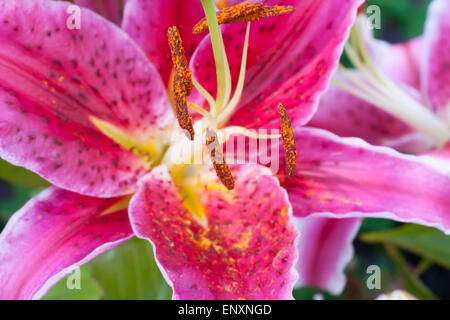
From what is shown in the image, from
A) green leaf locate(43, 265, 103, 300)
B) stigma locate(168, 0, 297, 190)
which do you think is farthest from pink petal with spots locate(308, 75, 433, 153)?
green leaf locate(43, 265, 103, 300)

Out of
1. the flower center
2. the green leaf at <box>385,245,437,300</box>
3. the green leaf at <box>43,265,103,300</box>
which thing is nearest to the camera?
the green leaf at <box>43,265,103,300</box>

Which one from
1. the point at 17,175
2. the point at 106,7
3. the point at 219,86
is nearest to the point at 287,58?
the point at 219,86

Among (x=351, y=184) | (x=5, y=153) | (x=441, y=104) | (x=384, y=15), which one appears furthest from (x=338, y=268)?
(x=384, y=15)

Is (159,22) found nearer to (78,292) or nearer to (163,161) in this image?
(163,161)

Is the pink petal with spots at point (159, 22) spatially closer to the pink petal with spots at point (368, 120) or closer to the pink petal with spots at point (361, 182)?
the pink petal with spots at point (361, 182)

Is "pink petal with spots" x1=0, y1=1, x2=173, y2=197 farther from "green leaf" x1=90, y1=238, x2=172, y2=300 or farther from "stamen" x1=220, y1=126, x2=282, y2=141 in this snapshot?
"green leaf" x1=90, y1=238, x2=172, y2=300

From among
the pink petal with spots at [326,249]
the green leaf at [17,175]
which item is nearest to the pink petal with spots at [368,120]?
the pink petal with spots at [326,249]

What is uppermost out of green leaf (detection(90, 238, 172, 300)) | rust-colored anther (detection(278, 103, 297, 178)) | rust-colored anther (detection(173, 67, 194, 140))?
rust-colored anther (detection(173, 67, 194, 140))
